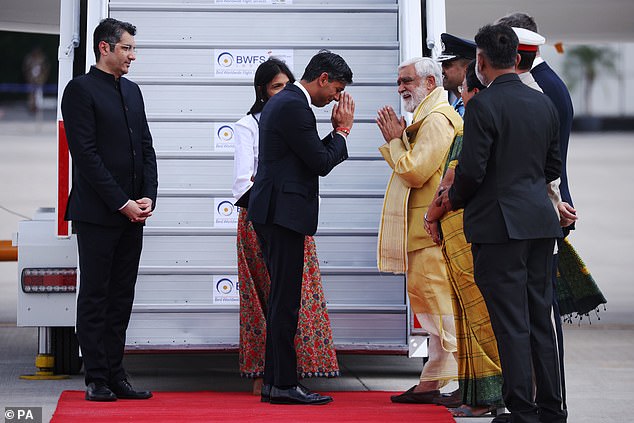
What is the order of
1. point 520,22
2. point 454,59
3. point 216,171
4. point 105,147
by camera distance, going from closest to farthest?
point 520,22, point 105,147, point 454,59, point 216,171

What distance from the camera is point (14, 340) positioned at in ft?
26.9

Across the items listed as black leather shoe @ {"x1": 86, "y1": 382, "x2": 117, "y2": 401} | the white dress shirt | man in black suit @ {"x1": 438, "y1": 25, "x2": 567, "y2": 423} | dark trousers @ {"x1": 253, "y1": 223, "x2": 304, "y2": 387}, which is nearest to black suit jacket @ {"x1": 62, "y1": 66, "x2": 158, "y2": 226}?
the white dress shirt

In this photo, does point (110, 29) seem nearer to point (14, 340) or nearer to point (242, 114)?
point (242, 114)

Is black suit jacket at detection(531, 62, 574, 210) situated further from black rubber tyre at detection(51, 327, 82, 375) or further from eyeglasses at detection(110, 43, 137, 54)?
black rubber tyre at detection(51, 327, 82, 375)

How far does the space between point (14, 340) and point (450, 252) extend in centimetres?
377

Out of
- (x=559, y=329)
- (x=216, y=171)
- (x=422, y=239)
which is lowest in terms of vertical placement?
(x=559, y=329)

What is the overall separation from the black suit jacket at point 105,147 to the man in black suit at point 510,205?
169 cm

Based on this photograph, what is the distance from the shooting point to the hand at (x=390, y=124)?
229 inches

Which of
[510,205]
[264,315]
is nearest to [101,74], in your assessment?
[264,315]

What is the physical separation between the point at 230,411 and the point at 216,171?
1.38 metres

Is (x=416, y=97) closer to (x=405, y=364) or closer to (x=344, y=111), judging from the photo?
(x=344, y=111)

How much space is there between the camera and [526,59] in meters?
5.10

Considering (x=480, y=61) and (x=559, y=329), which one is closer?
(x=480, y=61)

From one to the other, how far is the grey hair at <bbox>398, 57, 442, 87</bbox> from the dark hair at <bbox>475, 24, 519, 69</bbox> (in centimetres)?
103
